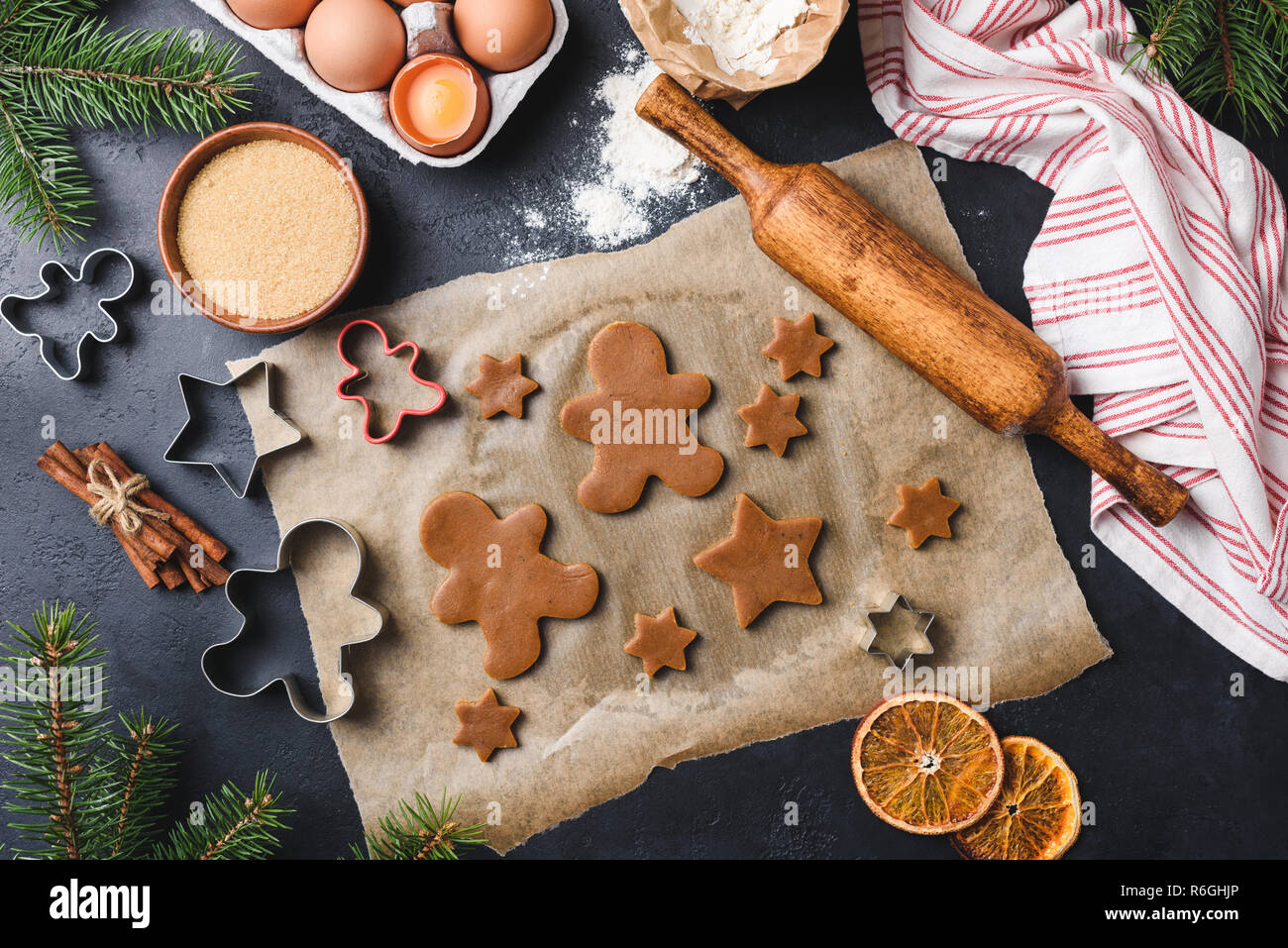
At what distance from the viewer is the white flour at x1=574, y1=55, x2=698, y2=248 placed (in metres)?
1.92

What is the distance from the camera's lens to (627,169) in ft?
6.34

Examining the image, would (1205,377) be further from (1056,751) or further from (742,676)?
(742,676)

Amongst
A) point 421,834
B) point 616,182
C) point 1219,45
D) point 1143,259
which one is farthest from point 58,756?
point 1219,45

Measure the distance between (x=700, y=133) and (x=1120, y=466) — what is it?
1.21 metres

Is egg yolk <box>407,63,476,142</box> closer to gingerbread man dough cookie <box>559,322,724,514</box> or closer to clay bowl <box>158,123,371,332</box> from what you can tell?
clay bowl <box>158,123,371,332</box>

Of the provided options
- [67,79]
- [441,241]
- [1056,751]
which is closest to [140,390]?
[67,79]

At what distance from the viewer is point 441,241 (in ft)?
6.38

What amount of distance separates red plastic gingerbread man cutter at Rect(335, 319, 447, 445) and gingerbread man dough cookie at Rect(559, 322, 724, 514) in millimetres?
322

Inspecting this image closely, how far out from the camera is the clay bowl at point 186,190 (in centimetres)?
178

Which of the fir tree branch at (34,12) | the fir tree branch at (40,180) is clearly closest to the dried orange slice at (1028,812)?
the fir tree branch at (40,180)

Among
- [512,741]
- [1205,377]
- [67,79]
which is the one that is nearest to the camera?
[67,79]

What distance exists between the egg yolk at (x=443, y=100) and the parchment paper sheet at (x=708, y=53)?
0.39 m

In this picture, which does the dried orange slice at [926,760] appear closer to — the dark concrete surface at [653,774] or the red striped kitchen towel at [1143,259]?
the dark concrete surface at [653,774]

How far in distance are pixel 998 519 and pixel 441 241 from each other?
1.53 meters
